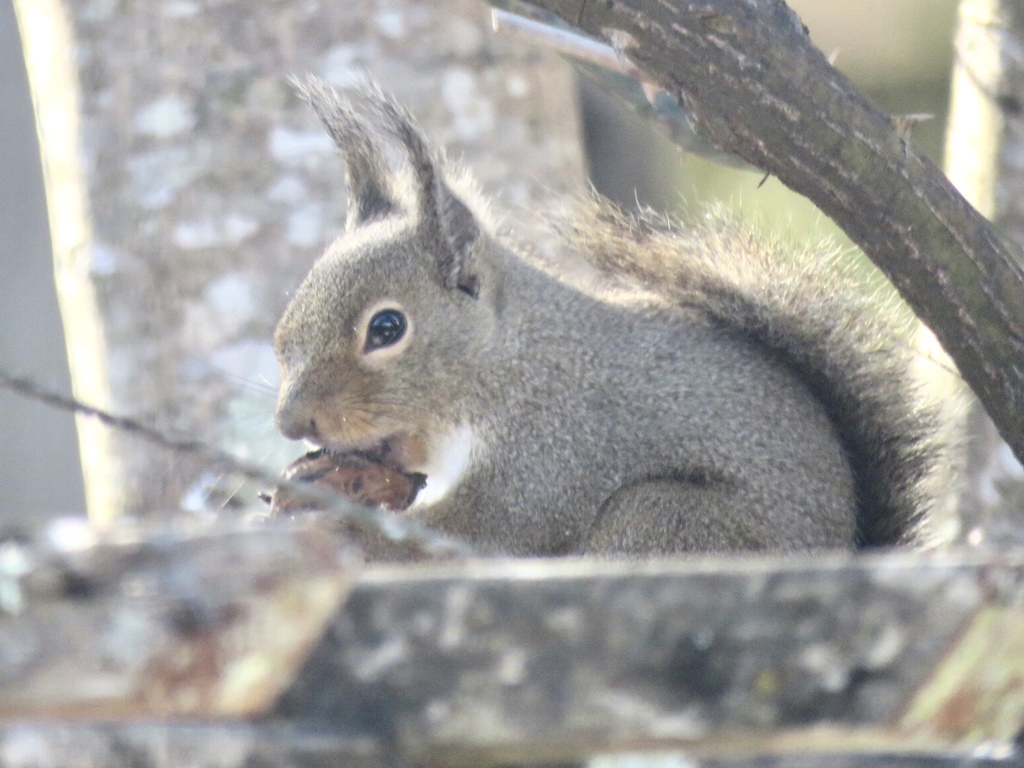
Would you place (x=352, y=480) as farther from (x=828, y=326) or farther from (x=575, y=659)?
(x=575, y=659)

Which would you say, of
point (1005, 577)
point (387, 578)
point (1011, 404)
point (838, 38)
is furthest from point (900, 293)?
point (838, 38)

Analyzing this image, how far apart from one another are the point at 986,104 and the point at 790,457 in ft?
3.13

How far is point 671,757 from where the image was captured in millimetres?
956

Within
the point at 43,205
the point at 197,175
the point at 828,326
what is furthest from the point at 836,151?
the point at 43,205

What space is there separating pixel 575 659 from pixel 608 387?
1637mm

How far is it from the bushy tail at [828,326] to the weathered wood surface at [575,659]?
157 cm

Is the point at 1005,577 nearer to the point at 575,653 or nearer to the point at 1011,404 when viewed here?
the point at 575,653

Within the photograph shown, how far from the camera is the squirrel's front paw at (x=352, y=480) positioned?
2.32 m

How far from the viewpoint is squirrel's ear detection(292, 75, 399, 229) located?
2.66 m

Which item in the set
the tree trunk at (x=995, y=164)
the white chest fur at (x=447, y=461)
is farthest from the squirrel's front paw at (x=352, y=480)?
the tree trunk at (x=995, y=164)

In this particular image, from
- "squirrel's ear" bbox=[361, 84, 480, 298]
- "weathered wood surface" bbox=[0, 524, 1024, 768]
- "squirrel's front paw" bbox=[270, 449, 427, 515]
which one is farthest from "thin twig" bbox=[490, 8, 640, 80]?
"weathered wood surface" bbox=[0, 524, 1024, 768]

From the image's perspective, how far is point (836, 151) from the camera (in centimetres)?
188

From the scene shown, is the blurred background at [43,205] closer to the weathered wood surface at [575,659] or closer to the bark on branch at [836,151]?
the bark on branch at [836,151]

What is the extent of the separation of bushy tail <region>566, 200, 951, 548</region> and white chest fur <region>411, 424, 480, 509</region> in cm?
50
